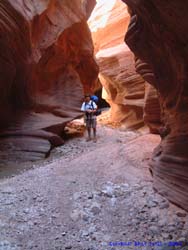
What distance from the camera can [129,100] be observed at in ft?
41.9

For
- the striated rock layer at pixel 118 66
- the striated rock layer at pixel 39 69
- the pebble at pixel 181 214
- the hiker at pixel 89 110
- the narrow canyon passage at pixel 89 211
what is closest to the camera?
the narrow canyon passage at pixel 89 211

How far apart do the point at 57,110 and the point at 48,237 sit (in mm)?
7023

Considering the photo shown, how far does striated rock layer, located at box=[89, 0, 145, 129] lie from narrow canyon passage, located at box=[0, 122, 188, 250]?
23.4 feet

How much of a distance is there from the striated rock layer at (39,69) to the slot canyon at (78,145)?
31mm

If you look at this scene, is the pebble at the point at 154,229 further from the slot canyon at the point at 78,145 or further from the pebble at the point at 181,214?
the pebble at the point at 181,214

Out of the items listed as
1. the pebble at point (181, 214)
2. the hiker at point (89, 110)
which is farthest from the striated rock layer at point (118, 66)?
the pebble at point (181, 214)

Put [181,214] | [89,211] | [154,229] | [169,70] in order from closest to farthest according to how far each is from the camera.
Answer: [154,229] → [181,214] → [89,211] → [169,70]

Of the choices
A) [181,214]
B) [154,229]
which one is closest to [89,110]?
[181,214]

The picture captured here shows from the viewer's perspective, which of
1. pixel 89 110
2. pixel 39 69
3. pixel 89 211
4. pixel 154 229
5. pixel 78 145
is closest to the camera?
pixel 154 229

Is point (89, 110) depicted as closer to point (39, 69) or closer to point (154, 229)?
point (39, 69)

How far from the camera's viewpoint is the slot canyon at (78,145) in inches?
127

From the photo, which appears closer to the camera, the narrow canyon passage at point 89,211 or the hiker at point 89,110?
the narrow canyon passage at point 89,211

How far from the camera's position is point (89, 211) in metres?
3.70

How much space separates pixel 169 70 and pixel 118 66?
9.26m
